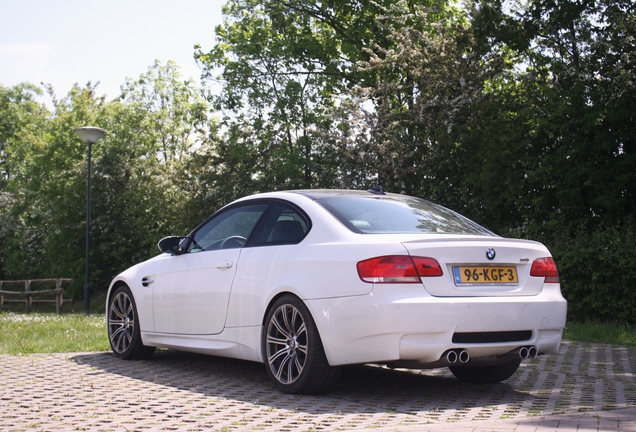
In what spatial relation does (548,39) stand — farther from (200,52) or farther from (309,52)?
(200,52)

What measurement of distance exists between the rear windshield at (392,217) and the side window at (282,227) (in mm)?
240

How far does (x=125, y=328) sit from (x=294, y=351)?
2931 mm

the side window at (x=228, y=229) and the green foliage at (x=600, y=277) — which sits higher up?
the side window at (x=228, y=229)

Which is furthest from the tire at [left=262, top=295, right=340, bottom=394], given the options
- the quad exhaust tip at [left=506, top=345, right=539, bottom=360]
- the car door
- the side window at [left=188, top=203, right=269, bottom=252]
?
the quad exhaust tip at [left=506, top=345, right=539, bottom=360]

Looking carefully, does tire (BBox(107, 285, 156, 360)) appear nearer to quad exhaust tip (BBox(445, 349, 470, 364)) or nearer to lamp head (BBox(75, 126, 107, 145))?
quad exhaust tip (BBox(445, 349, 470, 364))

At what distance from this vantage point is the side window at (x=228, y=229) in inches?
269

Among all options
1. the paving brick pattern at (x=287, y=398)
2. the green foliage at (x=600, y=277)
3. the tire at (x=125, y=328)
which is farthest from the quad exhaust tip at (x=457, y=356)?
the green foliage at (x=600, y=277)

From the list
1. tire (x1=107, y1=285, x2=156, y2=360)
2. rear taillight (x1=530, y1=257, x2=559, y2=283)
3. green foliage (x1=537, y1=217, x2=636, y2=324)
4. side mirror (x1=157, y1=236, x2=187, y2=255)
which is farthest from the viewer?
green foliage (x1=537, y1=217, x2=636, y2=324)

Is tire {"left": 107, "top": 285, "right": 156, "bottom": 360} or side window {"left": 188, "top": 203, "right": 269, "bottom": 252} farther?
tire {"left": 107, "top": 285, "right": 156, "bottom": 360}

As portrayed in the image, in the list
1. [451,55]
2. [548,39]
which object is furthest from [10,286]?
[548,39]

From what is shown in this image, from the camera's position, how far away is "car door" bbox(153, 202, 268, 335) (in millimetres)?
6746

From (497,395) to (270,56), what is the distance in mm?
25045

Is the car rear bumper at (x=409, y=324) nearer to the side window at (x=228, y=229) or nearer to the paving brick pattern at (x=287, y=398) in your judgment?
the paving brick pattern at (x=287, y=398)

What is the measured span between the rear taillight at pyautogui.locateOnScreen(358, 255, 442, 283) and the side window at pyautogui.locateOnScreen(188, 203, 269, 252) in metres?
1.65
